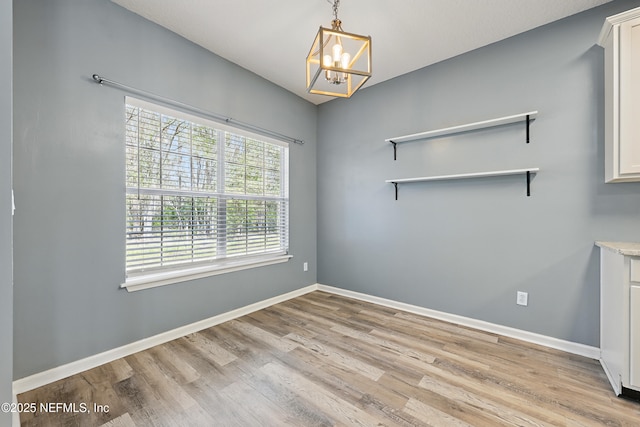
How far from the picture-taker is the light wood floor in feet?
4.74

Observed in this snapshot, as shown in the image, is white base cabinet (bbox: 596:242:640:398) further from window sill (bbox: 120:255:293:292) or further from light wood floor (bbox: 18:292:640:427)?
window sill (bbox: 120:255:293:292)

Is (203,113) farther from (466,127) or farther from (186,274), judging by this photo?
(466,127)

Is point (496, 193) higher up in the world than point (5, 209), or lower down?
higher up

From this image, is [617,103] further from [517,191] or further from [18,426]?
[18,426]

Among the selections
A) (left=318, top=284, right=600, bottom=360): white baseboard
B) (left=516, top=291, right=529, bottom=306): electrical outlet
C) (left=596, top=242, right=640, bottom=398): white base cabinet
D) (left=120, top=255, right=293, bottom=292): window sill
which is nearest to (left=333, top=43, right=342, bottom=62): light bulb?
(left=596, top=242, right=640, bottom=398): white base cabinet

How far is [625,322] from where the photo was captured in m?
1.56

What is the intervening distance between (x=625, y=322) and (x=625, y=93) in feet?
4.79

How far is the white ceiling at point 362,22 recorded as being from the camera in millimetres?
2035

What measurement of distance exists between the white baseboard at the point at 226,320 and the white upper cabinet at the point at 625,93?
4.50 feet

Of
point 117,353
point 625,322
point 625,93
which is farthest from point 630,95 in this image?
point 117,353

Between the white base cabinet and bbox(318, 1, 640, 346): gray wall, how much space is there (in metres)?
0.41

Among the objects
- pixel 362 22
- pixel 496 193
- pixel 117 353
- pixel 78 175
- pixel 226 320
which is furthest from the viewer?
pixel 226 320

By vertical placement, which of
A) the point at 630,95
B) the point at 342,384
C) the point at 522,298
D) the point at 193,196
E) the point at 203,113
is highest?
the point at 203,113

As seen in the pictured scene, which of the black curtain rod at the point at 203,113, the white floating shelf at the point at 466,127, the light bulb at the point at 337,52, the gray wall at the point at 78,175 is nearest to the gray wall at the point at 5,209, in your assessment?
the gray wall at the point at 78,175
